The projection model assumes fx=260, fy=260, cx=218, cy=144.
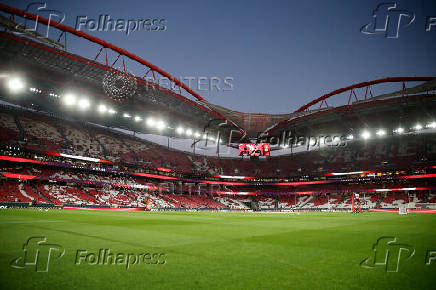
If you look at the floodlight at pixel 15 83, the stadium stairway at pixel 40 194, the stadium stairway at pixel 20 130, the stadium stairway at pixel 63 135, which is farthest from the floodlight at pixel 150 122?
the stadium stairway at pixel 40 194

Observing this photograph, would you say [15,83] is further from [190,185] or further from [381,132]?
[381,132]

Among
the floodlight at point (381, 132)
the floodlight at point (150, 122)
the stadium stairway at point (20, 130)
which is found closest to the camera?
the stadium stairway at point (20, 130)

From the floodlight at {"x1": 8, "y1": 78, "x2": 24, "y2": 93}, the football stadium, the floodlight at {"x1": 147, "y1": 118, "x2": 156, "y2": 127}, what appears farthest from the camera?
the floodlight at {"x1": 147, "y1": 118, "x2": 156, "y2": 127}

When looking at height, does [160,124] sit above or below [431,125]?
below

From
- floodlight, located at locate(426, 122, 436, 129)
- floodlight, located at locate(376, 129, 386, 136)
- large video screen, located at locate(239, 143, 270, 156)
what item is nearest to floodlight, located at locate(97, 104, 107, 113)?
large video screen, located at locate(239, 143, 270, 156)

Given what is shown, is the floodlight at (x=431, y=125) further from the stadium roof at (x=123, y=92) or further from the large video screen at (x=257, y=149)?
the large video screen at (x=257, y=149)

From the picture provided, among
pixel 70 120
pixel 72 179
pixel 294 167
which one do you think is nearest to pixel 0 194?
pixel 72 179

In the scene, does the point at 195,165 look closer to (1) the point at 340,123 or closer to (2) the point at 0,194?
(1) the point at 340,123

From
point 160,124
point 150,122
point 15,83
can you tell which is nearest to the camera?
point 15,83

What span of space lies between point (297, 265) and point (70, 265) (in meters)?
4.21

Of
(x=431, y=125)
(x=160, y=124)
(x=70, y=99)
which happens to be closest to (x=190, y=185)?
(x=160, y=124)

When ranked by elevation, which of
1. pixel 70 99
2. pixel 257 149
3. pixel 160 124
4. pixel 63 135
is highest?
pixel 70 99

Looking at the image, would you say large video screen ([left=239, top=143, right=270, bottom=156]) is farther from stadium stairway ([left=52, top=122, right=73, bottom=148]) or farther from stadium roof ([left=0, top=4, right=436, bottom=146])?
stadium stairway ([left=52, top=122, right=73, bottom=148])

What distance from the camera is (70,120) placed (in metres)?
58.0
